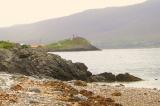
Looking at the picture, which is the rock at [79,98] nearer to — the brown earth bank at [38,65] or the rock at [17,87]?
the rock at [17,87]

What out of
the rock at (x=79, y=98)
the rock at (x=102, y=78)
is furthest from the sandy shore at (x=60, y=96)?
the rock at (x=102, y=78)

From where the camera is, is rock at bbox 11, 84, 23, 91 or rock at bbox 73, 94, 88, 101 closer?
rock at bbox 73, 94, 88, 101

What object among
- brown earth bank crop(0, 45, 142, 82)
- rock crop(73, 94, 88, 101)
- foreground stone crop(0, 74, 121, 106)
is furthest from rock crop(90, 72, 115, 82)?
rock crop(73, 94, 88, 101)

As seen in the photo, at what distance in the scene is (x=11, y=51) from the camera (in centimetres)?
7400

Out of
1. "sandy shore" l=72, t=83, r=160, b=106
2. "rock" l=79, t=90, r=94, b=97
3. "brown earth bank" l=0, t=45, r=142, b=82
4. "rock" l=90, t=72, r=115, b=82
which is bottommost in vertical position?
"sandy shore" l=72, t=83, r=160, b=106

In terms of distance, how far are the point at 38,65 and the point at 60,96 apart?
31.8m

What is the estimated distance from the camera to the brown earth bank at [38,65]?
225ft

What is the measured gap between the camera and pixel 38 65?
233 ft

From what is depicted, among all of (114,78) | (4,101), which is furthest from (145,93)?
(114,78)

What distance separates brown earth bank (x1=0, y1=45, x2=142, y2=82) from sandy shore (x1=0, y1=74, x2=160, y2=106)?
19.0 meters

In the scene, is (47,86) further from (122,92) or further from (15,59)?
(15,59)

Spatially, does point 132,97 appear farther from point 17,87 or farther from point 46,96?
point 17,87

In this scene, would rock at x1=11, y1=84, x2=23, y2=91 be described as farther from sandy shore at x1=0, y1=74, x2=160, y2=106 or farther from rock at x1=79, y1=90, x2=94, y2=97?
rock at x1=79, y1=90, x2=94, y2=97

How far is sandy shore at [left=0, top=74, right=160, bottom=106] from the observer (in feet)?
118
